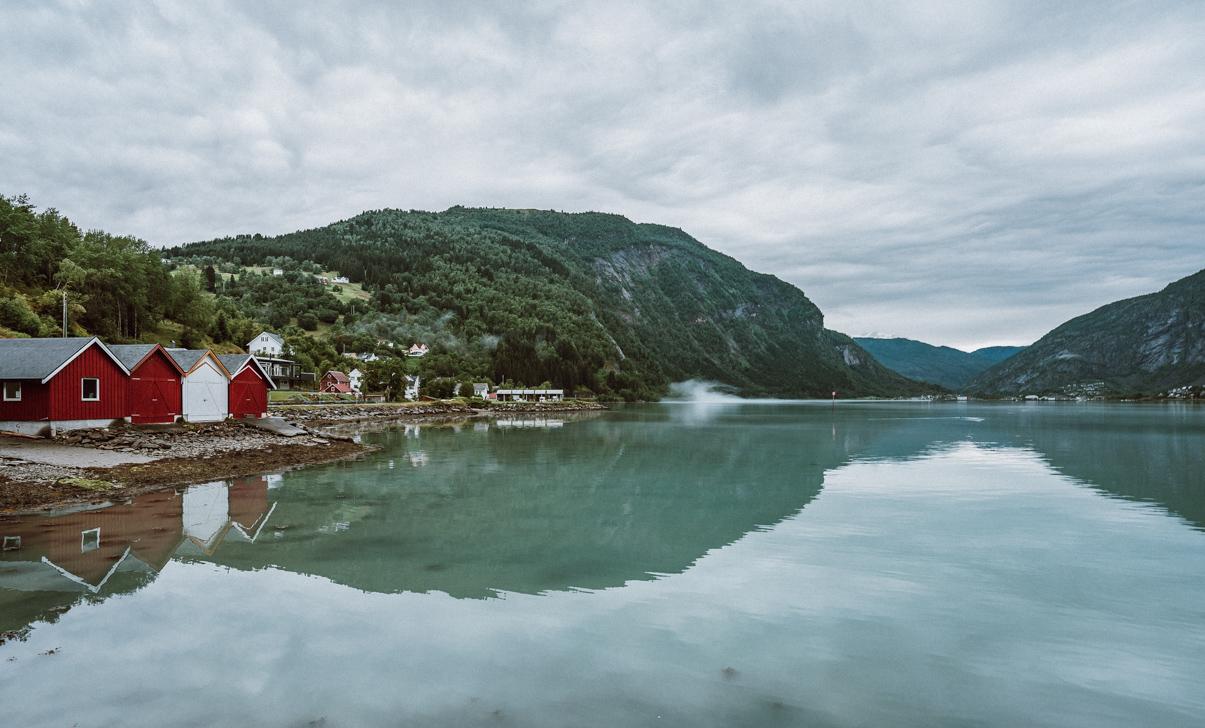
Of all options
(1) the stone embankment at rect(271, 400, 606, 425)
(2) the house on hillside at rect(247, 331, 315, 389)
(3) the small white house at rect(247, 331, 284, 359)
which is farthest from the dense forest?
(1) the stone embankment at rect(271, 400, 606, 425)

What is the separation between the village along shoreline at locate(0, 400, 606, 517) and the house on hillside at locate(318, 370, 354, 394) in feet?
180

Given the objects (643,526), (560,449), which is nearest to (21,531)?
(643,526)

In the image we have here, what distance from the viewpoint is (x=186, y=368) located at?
38219 millimetres

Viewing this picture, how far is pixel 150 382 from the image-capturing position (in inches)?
1364

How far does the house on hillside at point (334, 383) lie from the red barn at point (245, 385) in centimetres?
5355

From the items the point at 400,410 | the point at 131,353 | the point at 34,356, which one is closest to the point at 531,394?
the point at 400,410

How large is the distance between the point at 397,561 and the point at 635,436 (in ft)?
144

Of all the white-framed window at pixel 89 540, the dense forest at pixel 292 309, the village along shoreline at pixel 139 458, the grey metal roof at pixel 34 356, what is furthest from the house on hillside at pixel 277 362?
the white-framed window at pixel 89 540

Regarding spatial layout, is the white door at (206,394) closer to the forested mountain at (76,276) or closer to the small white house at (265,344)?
the forested mountain at (76,276)

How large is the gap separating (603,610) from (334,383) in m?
95.2

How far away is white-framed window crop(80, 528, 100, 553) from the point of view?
45.7ft

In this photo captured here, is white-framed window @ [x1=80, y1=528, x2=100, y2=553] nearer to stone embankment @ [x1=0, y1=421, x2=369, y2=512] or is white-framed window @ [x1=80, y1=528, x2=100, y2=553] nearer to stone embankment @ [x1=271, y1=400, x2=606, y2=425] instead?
stone embankment @ [x1=0, y1=421, x2=369, y2=512]

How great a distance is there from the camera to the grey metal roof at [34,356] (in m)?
27.7

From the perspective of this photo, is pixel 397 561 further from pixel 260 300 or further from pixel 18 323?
pixel 260 300
